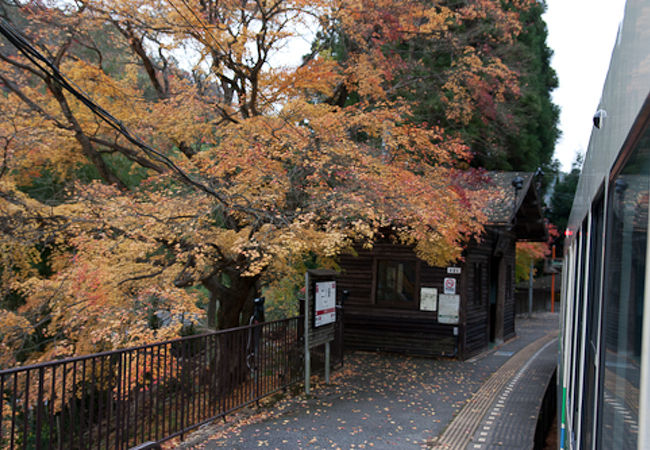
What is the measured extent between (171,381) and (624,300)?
604 centimetres

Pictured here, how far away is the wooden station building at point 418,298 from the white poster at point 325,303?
3058mm

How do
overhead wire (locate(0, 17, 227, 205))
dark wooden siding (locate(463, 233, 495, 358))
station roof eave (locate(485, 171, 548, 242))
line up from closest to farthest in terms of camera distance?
overhead wire (locate(0, 17, 227, 205))
dark wooden siding (locate(463, 233, 495, 358))
station roof eave (locate(485, 171, 548, 242))

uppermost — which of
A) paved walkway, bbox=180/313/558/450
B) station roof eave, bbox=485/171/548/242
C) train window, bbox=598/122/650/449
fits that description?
station roof eave, bbox=485/171/548/242

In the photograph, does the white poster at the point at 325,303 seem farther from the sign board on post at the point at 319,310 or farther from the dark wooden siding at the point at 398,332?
the dark wooden siding at the point at 398,332

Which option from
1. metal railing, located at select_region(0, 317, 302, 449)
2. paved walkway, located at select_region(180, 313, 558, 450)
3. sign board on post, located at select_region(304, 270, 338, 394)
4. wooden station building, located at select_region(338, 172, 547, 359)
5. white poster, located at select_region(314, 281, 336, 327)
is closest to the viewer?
metal railing, located at select_region(0, 317, 302, 449)

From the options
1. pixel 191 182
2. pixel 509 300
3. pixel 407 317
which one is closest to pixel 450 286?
pixel 407 317

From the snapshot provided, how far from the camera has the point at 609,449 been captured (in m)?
1.52

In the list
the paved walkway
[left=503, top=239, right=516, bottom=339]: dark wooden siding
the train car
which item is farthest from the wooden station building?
the train car

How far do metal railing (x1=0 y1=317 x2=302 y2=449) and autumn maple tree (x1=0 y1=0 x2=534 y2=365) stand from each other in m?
0.78

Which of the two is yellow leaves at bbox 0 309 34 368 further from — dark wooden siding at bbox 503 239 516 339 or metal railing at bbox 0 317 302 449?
dark wooden siding at bbox 503 239 516 339

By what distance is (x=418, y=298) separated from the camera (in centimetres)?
1400

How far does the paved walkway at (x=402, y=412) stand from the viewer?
21.8 feet

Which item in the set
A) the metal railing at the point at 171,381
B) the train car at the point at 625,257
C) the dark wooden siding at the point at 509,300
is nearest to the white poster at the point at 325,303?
the metal railing at the point at 171,381

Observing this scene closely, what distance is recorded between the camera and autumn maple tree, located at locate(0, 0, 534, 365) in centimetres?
842
